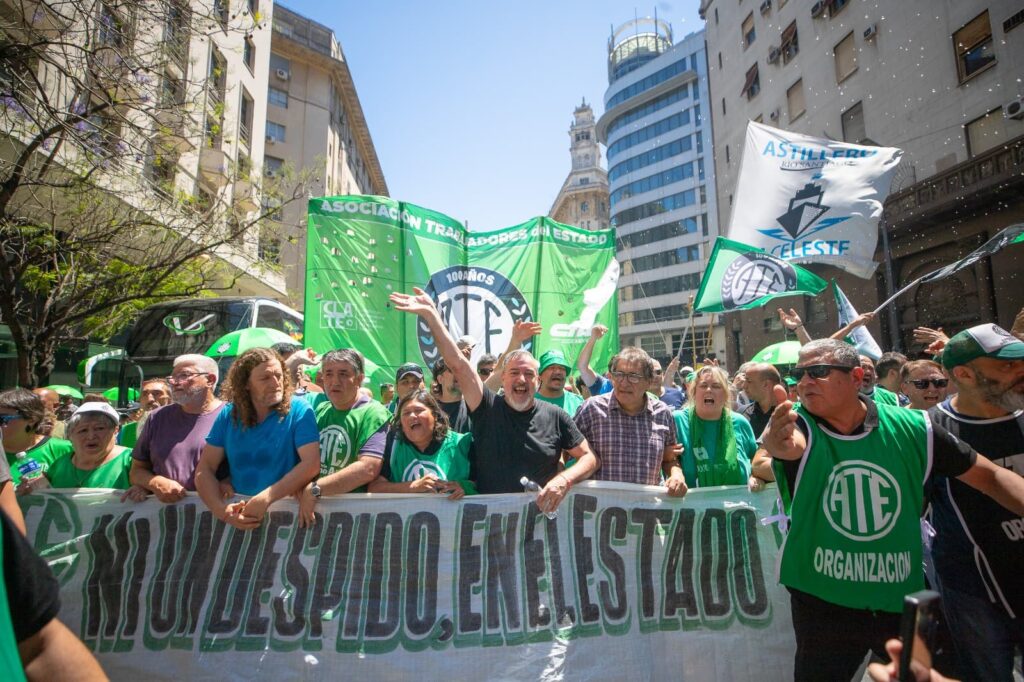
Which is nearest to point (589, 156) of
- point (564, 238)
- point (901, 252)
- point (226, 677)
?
point (901, 252)

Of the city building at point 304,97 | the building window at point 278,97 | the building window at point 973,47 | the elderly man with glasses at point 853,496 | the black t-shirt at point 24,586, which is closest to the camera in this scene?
the black t-shirt at point 24,586

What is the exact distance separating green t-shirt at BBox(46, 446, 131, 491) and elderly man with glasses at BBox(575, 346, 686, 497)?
9.79ft

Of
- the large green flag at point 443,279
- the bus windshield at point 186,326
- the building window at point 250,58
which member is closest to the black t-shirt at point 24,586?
the large green flag at point 443,279

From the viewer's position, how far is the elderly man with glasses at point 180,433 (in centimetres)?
336

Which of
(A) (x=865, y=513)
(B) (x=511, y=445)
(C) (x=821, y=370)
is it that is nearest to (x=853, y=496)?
(A) (x=865, y=513)

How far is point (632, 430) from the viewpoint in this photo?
141 inches

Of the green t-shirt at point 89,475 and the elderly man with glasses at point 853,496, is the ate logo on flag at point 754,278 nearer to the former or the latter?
the elderly man with glasses at point 853,496

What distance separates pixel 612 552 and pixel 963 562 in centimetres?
162

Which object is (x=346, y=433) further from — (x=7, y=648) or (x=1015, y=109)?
(x=1015, y=109)

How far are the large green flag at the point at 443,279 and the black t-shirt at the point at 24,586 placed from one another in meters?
4.60

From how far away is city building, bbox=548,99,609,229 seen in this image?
7812 cm

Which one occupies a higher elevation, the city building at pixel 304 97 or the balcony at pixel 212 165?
the city building at pixel 304 97

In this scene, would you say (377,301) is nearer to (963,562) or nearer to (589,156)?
(963,562)

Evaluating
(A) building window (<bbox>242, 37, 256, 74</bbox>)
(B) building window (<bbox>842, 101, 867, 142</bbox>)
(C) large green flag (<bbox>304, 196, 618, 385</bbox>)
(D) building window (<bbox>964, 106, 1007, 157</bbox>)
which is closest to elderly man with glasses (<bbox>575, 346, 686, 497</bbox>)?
(C) large green flag (<bbox>304, 196, 618, 385</bbox>)
